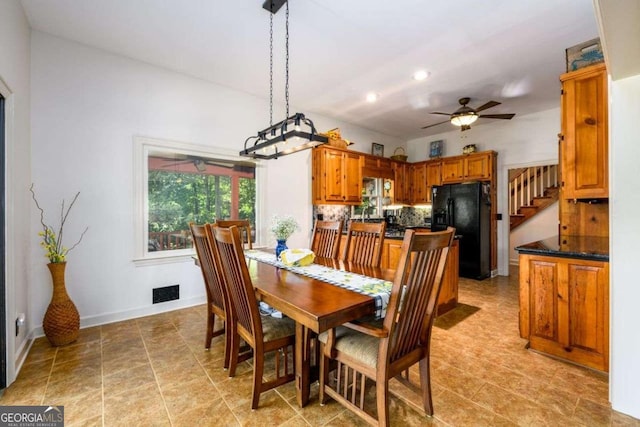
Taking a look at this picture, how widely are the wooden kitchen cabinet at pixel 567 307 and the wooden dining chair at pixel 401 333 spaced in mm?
1412

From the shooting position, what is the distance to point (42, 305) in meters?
2.63

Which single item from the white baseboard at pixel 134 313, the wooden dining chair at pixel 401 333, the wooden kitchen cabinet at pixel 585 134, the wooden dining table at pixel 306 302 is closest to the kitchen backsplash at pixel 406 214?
the white baseboard at pixel 134 313

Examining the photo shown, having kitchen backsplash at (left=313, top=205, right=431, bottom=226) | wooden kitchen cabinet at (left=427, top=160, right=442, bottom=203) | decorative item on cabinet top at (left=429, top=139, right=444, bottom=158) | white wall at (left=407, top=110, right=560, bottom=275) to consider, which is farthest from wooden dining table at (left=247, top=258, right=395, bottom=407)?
decorative item on cabinet top at (left=429, top=139, right=444, bottom=158)

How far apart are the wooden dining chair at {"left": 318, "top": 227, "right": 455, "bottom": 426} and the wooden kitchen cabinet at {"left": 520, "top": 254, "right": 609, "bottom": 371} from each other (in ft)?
4.63

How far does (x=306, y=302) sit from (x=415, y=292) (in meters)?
0.55

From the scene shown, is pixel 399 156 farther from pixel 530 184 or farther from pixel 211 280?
pixel 211 280

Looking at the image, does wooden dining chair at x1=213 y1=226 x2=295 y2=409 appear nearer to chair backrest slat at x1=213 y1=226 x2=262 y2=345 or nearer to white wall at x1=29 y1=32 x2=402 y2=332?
chair backrest slat at x1=213 y1=226 x2=262 y2=345

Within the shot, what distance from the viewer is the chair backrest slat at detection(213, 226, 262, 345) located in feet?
5.01

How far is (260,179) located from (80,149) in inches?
79.7

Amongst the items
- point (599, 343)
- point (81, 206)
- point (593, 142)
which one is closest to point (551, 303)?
point (599, 343)

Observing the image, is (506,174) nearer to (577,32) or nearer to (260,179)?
(577,32)

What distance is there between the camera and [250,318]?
1.66 metres

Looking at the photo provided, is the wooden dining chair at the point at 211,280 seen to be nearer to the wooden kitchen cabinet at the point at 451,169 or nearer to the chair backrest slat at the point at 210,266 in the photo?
the chair backrest slat at the point at 210,266

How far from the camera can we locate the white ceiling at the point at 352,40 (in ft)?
7.50
